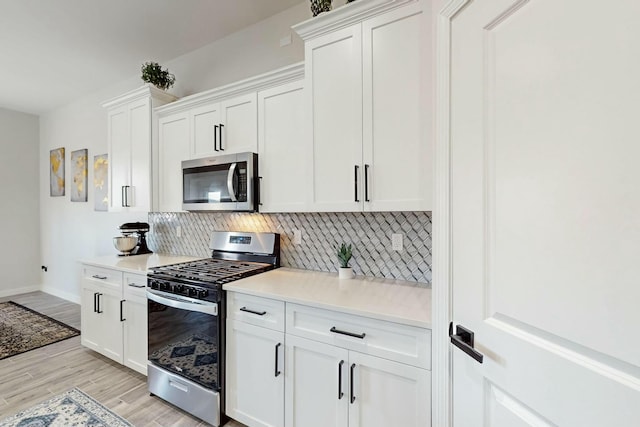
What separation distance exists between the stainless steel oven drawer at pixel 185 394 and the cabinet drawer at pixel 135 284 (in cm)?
56

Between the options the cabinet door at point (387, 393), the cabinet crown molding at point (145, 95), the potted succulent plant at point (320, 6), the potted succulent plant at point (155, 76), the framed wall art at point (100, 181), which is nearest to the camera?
the cabinet door at point (387, 393)

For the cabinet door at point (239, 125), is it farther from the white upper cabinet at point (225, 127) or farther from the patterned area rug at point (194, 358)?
the patterned area rug at point (194, 358)

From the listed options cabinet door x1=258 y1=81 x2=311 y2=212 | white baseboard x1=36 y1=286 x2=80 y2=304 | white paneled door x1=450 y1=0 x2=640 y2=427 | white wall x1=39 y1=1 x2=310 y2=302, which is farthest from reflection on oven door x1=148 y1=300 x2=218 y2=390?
white baseboard x1=36 y1=286 x2=80 y2=304

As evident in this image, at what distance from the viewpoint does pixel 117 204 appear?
315 cm

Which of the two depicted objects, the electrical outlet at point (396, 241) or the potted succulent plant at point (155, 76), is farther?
the potted succulent plant at point (155, 76)

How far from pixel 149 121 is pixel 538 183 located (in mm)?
3132

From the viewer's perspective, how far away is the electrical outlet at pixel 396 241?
198cm

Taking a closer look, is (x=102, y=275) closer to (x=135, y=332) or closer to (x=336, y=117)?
(x=135, y=332)

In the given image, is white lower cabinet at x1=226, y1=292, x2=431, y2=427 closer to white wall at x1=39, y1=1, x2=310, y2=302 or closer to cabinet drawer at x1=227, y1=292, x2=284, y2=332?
cabinet drawer at x1=227, y1=292, x2=284, y2=332

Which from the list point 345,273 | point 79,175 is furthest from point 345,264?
point 79,175

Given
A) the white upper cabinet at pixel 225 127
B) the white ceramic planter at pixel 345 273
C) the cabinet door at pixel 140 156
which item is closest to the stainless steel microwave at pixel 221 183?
the white upper cabinet at pixel 225 127

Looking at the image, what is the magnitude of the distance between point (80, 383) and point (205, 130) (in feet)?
7.65

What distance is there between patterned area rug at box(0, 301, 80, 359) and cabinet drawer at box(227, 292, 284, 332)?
9.20ft

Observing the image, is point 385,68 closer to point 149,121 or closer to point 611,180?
point 611,180
